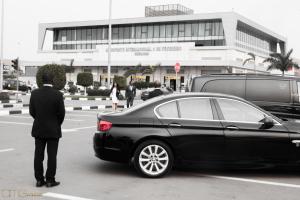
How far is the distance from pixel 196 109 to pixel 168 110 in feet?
1.51

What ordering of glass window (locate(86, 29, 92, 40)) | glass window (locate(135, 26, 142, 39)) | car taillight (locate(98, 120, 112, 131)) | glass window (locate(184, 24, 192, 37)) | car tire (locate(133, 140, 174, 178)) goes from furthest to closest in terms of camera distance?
glass window (locate(86, 29, 92, 40))
glass window (locate(135, 26, 142, 39))
glass window (locate(184, 24, 192, 37))
car taillight (locate(98, 120, 112, 131))
car tire (locate(133, 140, 174, 178))

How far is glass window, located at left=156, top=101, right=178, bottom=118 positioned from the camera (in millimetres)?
6828

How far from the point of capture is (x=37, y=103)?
5.96 m

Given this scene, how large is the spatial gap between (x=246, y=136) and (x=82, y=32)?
85063 mm

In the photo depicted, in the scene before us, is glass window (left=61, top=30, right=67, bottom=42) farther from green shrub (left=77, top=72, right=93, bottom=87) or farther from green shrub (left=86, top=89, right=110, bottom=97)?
green shrub (left=86, top=89, right=110, bottom=97)

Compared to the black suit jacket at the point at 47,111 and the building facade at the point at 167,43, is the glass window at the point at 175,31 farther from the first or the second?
the black suit jacket at the point at 47,111

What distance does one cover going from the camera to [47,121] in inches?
233

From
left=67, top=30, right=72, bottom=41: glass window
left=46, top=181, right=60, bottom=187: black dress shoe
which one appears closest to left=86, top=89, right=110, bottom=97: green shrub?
left=46, top=181, right=60, bottom=187: black dress shoe

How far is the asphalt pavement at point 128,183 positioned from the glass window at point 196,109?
988mm

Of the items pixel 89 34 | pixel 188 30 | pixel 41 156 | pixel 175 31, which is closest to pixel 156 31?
pixel 175 31

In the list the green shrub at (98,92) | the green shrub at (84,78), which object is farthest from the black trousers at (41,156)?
the green shrub at (84,78)

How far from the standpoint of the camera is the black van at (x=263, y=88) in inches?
340

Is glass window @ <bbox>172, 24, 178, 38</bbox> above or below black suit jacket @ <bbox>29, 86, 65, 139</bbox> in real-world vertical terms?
above

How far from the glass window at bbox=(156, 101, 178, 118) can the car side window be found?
745 mm
